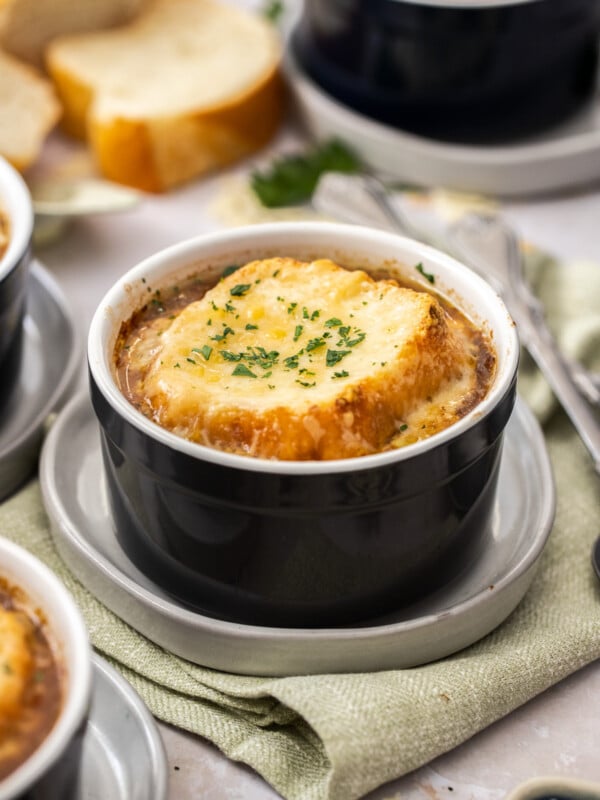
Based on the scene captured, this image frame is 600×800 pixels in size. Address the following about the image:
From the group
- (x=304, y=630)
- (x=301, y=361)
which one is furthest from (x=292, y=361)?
(x=304, y=630)

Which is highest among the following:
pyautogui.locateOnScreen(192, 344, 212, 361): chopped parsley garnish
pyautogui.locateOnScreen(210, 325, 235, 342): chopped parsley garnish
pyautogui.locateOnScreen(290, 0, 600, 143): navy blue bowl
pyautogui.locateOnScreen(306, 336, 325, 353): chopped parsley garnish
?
pyautogui.locateOnScreen(306, 336, 325, 353): chopped parsley garnish

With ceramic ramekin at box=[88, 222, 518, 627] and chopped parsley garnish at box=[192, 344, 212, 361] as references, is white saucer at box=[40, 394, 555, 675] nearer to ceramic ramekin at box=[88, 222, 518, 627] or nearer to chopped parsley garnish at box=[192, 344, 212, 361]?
ceramic ramekin at box=[88, 222, 518, 627]

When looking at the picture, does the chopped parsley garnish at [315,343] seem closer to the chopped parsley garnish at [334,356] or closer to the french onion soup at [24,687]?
the chopped parsley garnish at [334,356]

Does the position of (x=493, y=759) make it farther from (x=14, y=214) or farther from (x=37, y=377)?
(x=14, y=214)

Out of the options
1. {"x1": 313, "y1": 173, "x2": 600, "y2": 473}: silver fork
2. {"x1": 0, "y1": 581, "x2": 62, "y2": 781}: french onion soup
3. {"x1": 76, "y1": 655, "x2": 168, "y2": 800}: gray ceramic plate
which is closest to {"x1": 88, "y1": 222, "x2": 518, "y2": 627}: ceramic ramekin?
{"x1": 76, "y1": 655, "x2": 168, "y2": 800}: gray ceramic plate

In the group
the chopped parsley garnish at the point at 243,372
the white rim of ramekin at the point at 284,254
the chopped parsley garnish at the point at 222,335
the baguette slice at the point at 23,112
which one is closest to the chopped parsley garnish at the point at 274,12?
the baguette slice at the point at 23,112

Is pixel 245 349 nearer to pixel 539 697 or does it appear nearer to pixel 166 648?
pixel 166 648

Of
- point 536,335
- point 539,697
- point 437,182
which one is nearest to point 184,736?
point 539,697
